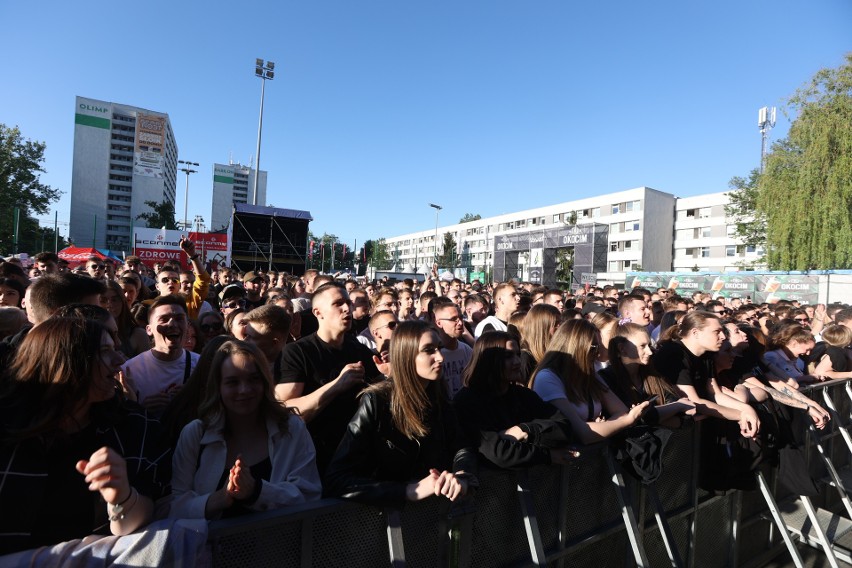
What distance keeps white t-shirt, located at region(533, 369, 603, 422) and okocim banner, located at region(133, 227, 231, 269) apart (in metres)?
18.5

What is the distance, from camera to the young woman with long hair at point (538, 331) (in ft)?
13.5

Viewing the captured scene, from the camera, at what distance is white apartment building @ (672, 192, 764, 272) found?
51.2m

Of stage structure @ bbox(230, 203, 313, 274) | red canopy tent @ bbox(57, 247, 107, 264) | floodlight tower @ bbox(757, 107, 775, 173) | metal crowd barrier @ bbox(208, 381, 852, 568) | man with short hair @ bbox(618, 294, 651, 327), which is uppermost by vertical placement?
floodlight tower @ bbox(757, 107, 775, 173)

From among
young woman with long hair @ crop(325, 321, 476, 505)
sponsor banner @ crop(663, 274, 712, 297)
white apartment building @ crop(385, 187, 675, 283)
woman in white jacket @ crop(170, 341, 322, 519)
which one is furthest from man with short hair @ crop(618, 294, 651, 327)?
white apartment building @ crop(385, 187, 675, 283)

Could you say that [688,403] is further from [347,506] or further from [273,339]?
[273,339]

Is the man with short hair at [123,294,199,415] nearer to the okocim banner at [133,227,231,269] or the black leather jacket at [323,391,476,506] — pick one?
the black leather jacket at [323,391,476,506]

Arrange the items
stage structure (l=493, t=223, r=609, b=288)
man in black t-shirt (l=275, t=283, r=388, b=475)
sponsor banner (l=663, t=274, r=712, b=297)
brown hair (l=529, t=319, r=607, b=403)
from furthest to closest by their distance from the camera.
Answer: stage structure (l=493, t=223, r=609, b=288) < sponsor banner (l=663, t=274, r=712, b=297) < brown hair (l=529, t=319, r=607, b=403) < man in black t-shirt (l=275, t=283, r=388, b=475)

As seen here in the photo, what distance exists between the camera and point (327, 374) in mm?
2924

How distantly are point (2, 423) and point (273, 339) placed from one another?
5.82ft

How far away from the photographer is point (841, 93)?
79.6 feet

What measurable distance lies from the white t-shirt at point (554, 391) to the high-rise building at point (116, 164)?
107m

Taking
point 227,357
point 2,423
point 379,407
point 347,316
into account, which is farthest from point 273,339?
point 2,423

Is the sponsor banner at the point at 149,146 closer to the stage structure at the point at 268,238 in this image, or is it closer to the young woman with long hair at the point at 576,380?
the stage structure at the point at 268,238

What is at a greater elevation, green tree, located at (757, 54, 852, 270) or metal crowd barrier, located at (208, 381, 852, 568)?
green tree, located at (757, 54, 852, 270)
